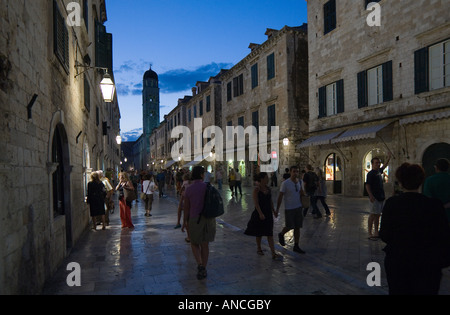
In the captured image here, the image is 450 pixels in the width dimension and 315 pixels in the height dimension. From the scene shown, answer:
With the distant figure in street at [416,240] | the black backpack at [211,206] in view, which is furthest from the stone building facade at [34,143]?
the distant figure in street at [416,240]

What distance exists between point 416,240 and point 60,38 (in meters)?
6.57

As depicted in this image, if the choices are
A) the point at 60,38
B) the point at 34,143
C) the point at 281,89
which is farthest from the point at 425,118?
the point at 34,143

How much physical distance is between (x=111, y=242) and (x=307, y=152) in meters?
15.2

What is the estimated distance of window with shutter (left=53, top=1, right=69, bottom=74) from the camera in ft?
18.6

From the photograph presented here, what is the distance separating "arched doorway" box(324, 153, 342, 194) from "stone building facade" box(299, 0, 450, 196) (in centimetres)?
5

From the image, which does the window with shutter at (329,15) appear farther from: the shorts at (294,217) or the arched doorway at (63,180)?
the arched doorway at (63,180)

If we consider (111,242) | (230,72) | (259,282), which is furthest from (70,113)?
(230,72)

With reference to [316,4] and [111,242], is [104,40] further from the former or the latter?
[316,4]


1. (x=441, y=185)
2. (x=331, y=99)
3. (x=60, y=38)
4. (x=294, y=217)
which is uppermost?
(x=331, y=99)

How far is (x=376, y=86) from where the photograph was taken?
14328 mm

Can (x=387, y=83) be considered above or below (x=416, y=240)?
above

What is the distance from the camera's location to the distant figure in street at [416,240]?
8.74 feet

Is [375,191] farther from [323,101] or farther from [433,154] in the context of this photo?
[323,101]

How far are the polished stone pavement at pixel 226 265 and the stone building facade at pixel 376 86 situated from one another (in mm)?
6274
